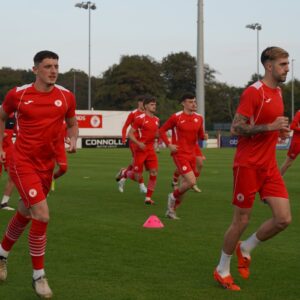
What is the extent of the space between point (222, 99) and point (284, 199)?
104m

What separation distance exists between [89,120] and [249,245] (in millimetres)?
53682

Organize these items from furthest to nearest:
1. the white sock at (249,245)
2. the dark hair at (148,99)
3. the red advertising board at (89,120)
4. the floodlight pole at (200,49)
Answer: the red advertising board at (89,120) < the floodlight pole at (200,49) < the dark hair at (148,99) < the white sock at (249,245)

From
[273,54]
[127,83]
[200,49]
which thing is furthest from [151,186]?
[127,83]

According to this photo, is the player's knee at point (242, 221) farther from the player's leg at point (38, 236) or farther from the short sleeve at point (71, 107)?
the short sleeve at point (71, 107)

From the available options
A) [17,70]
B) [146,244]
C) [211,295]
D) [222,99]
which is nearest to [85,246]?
[146,244]

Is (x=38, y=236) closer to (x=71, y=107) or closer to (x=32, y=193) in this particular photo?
(x=32, y=193)

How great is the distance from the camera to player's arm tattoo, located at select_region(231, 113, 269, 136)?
6.30 meters

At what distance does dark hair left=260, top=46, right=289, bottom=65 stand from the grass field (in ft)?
7.34

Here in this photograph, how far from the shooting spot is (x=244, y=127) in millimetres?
6355

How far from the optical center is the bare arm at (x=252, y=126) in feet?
20.4

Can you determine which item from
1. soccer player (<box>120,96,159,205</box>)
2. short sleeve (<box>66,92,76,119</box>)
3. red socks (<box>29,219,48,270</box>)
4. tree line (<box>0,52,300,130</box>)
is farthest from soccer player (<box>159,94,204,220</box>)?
tree line (<box>0,52,300,130</box>)

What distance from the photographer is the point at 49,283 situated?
6.68m

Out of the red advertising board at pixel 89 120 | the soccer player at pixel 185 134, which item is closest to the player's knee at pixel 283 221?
the soccer player at pixel 185 134

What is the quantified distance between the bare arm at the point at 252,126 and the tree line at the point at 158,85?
8670 centimetres
